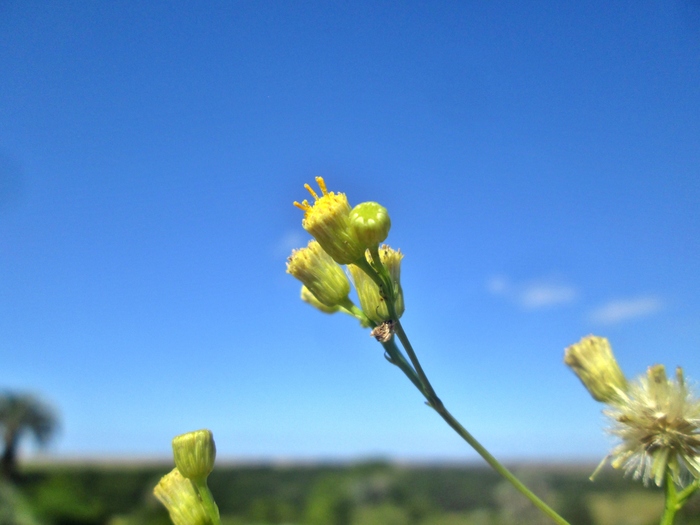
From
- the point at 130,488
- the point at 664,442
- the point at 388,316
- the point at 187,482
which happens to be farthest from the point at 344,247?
the point at 130,488

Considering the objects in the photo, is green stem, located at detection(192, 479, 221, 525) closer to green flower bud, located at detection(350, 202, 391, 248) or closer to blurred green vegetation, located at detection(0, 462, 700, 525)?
green flower bud, located at detection(350, 202, 391, 248)

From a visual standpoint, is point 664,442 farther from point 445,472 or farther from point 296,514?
point 445,472

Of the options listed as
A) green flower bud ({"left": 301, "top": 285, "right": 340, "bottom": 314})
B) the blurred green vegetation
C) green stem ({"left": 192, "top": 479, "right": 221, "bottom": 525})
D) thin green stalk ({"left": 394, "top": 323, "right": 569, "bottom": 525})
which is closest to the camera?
thin green stalk ({"left": 394, "top": 323, "right": 569, "bottom": 525})

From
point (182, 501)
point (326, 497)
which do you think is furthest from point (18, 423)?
point (182, 501)

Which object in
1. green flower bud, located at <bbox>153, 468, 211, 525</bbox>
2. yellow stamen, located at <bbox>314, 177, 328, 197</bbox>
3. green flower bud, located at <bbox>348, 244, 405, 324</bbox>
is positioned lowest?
green flower bud, located at <bbox>153, 468, 211, 525</bbox>

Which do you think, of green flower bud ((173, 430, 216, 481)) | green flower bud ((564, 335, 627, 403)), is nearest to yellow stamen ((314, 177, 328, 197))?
green flower bud ((173, 430, 216, 481))
